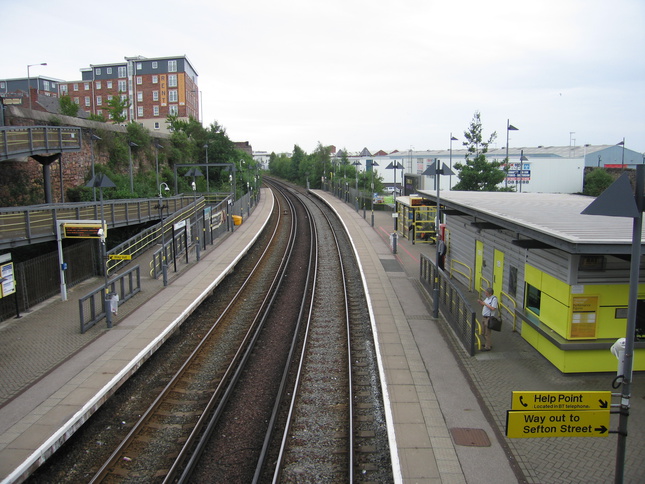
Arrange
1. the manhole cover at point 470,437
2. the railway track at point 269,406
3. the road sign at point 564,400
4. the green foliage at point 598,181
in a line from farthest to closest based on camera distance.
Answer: the green foliage at point 598,181 → the manhole cover at point 470,437 → the railway track at point 269,406 → the road sign at point 564,400

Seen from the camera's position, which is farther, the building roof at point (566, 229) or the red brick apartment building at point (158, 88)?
the red brick apartment building at point (158, 88)

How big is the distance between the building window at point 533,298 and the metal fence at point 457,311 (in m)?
1.46

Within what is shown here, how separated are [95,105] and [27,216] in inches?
2979

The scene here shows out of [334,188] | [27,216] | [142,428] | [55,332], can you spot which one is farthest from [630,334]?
[334,188]

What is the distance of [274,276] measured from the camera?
22.8 m

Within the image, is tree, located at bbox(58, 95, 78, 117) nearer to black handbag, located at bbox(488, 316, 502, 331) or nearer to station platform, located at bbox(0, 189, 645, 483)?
station platform, located at bbox(0, 189, 645, 483)

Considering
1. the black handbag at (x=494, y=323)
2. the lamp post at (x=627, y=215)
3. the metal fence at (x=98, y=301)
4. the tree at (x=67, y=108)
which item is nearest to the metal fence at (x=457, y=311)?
the black handbag at (x=494, y=323)

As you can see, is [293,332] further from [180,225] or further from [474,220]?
[180,225]

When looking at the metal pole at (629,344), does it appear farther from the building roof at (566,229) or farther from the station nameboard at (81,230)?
the station nameboard at (81,230)

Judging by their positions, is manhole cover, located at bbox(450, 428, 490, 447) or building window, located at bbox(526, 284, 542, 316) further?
building window, located at bbox(526, 284, 542, 316)

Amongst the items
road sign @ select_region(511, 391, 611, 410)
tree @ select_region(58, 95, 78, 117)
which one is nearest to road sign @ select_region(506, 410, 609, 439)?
road sign @ select_region(511, 391, 611, 410)

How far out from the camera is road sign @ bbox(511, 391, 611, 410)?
20.0ft

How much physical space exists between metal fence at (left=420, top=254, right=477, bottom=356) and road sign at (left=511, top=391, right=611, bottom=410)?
19.0 feet

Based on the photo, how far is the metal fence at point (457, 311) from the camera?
1266cm
